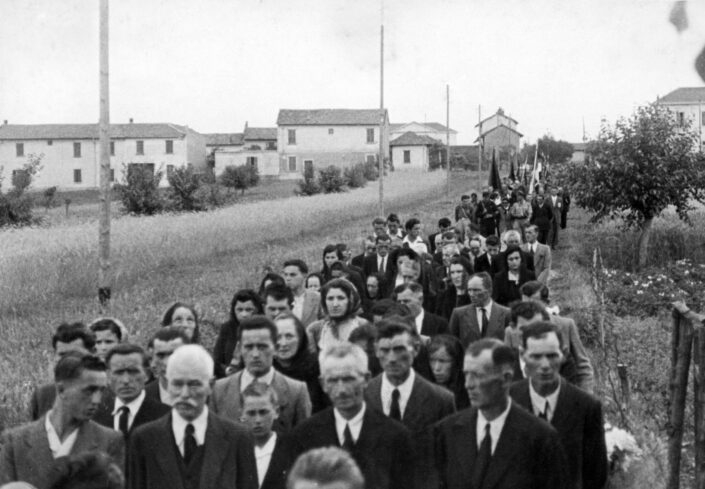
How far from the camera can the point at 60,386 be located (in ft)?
15.9

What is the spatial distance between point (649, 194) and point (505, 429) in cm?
2139

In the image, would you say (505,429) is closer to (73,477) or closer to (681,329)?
(73,477)

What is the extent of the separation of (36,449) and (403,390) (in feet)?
6.91

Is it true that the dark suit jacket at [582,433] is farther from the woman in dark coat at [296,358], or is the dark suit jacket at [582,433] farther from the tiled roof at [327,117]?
the tiled roof at [327,117]

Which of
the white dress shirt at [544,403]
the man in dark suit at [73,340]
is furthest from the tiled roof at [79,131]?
the white dress shirt at [544,403]

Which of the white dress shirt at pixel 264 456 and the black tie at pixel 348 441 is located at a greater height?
the black tie at pixel 348 441

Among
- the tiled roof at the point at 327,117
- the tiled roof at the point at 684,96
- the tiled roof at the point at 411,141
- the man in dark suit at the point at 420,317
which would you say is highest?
the tiled roof at the point at 327,117

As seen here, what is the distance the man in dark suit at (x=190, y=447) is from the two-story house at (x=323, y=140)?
264ft

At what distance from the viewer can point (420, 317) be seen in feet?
25.4

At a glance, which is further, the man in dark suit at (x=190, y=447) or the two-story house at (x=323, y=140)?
the two-story house at (x=323, y=140)

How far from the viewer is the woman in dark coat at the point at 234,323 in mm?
7465

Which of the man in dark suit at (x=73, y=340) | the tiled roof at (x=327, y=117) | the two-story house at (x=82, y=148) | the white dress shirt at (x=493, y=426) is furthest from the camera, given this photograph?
the tiled roof at (x=327, y=117)

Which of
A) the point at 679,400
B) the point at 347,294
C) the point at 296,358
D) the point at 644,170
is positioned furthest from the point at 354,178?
the point at 296,358

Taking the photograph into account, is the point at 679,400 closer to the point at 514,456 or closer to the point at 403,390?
the point at 403,390
